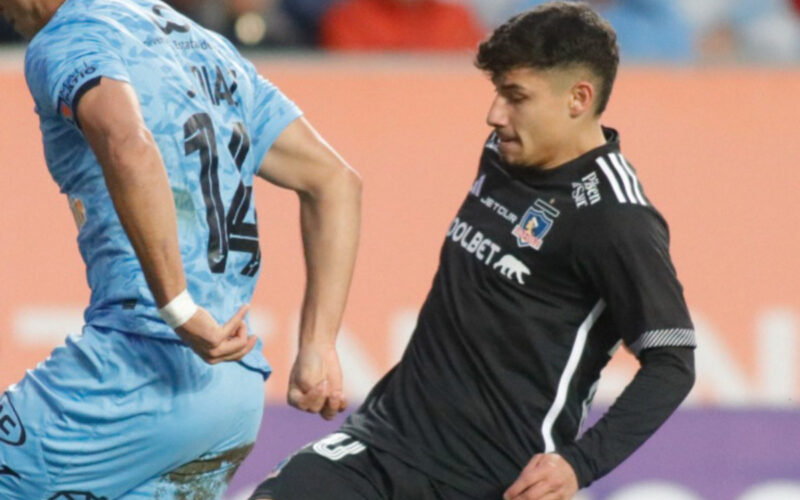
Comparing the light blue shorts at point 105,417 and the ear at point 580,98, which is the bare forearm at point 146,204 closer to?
the light blue shorts at point 105,417

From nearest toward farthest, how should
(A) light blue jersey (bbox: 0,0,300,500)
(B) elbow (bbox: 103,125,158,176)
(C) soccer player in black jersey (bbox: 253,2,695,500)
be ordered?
(B) elbow (bbox: 103,125,158,176) → (A) light blue jersey (bbox: 0,0,300,500) → (C) soccer player in black jersey (bbox: 253,2,695,500)

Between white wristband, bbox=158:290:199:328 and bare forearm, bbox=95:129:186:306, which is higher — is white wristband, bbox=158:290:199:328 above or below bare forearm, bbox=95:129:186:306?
below

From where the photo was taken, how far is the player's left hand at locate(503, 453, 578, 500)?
3518 millimetres

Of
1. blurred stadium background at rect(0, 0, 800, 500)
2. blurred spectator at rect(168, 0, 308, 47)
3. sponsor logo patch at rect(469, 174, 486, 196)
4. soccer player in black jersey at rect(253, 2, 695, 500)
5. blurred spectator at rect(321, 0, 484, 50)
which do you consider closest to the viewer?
soccer player in black jersey at rect(253, 2, 695, 500)

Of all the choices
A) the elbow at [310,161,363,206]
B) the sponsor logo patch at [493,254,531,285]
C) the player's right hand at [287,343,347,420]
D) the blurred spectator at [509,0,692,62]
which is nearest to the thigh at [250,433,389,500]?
the player's right hand at [287,343,347,420]

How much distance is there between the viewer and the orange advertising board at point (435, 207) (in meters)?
6.20

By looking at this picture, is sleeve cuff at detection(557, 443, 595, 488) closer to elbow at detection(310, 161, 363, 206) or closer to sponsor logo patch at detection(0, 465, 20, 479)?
elbow at detection(310, 161, 363, 206)

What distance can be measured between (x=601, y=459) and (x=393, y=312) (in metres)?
2.73

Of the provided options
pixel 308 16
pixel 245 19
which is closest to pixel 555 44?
pixel 245 19

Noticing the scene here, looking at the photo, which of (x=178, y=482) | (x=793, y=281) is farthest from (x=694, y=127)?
(x=178, y=482)

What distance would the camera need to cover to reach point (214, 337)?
3023mm

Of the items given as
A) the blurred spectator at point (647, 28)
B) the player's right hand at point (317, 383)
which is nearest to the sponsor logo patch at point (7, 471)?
the player's right hand at point (317, 383)

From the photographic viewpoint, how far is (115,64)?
9.82ft

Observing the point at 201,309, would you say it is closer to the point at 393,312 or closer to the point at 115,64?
the point at 115,64
